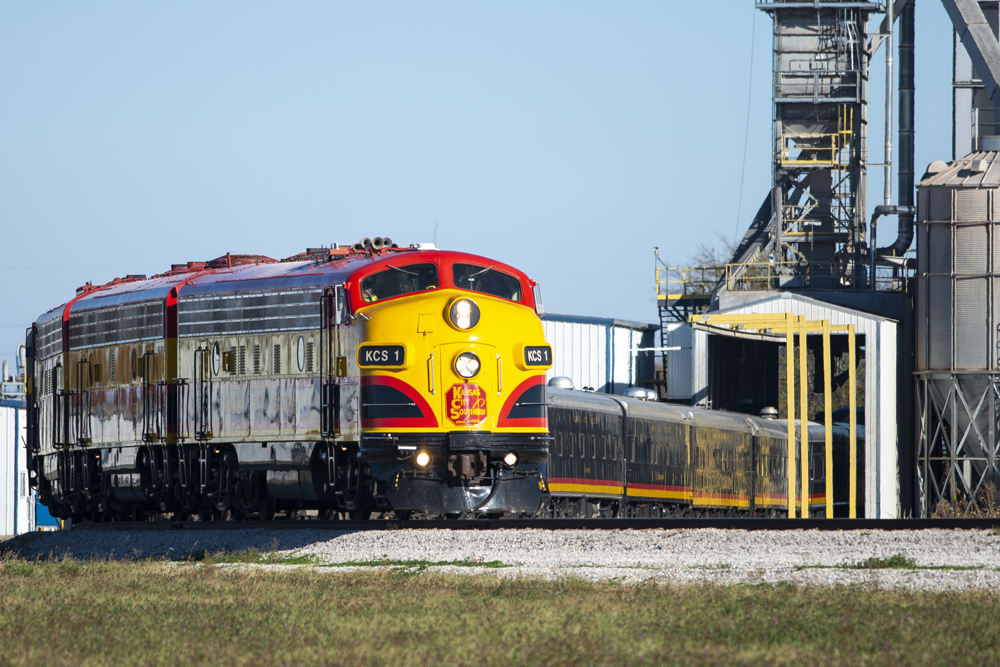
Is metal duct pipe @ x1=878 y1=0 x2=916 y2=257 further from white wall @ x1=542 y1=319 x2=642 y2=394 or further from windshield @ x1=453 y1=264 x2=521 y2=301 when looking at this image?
windshield @ x1=453 y1=264 x2=521 y2=301

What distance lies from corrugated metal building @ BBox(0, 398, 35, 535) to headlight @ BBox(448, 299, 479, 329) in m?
34.4

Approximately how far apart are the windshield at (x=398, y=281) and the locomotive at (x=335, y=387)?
2 cm

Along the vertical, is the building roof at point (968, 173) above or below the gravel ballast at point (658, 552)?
above

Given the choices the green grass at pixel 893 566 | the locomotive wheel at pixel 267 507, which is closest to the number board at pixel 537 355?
the locomotive wheel at pixel 267 507

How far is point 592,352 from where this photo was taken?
49625mm

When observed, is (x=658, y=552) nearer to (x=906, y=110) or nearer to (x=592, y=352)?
(x=592, y=352)

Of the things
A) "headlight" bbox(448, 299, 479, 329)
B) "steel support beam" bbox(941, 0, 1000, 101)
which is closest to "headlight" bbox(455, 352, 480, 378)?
"headlight" bbox(448, 299, 479, 329)

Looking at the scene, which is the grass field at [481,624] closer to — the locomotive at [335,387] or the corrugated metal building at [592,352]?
the locomotive at [335,387]

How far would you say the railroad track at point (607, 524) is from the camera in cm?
1641

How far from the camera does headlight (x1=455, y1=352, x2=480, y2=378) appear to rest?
18.2 m

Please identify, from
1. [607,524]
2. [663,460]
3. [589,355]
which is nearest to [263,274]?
[607,524]

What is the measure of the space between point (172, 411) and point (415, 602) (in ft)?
34.0

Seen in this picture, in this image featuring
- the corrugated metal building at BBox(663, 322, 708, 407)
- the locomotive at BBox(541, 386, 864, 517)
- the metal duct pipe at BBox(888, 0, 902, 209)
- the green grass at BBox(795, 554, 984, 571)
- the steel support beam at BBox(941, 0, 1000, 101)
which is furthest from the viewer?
the metal duct pipe at BBox(888, 0, 902, 209)

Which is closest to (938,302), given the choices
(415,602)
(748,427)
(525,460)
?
(748,427)
